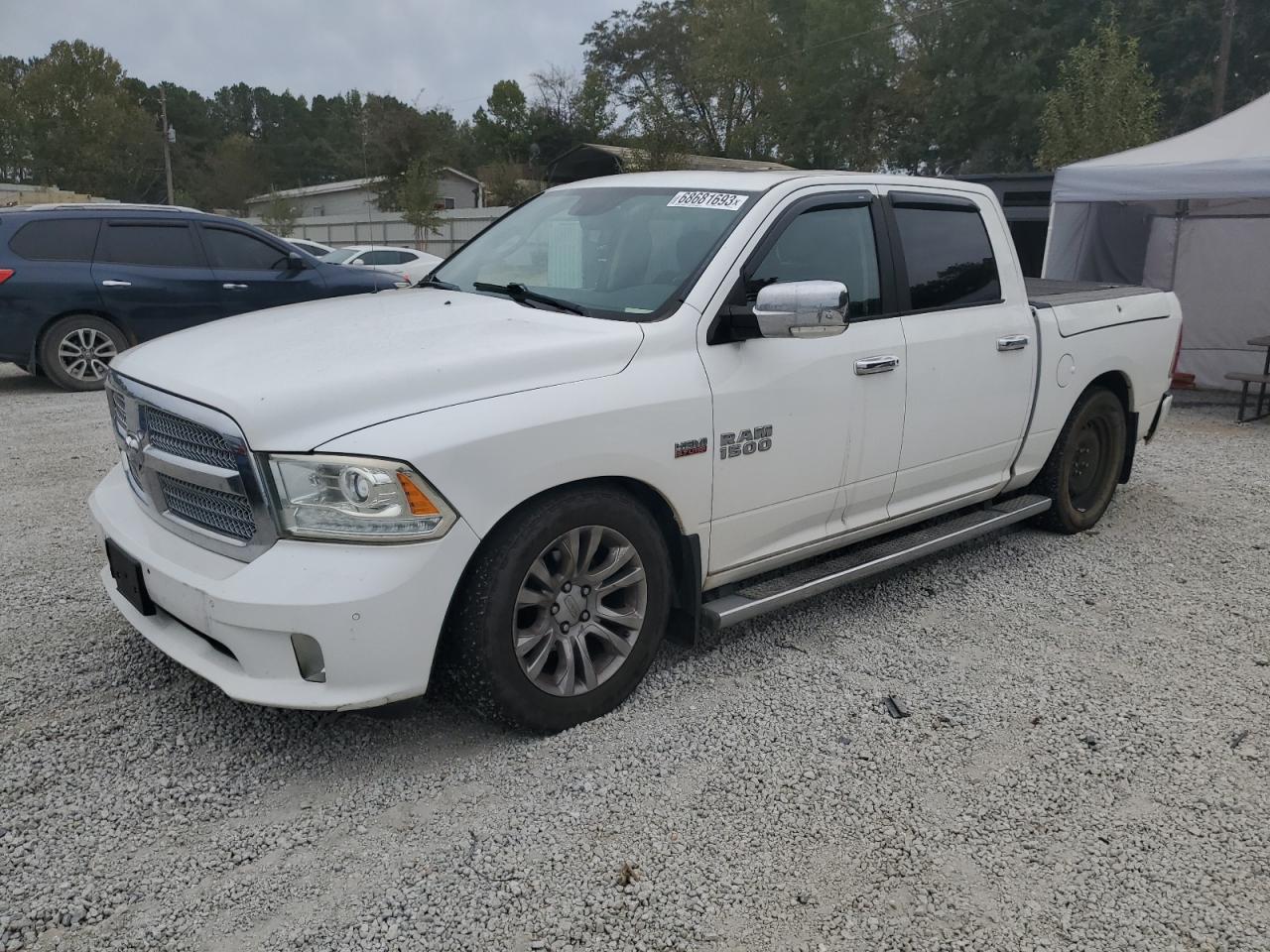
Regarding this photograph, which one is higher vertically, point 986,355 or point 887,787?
point 986,355

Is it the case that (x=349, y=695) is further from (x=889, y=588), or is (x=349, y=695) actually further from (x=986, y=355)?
(x=986, y=355)

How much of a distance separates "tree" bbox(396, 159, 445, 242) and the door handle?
33914 millimetres

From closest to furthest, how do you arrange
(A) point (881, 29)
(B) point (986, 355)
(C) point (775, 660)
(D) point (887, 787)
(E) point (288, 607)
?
(E) point (288, 607), (D) point (887, 787), (C) point (775, 660), (B) point (986, 355), (A) point (881, 29)

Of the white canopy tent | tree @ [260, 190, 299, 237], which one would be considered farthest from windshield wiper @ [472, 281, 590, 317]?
tree @ [260, 190, 299, 237]

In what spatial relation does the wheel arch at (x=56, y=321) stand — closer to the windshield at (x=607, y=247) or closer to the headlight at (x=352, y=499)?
the windshield at (x=607, y=247)

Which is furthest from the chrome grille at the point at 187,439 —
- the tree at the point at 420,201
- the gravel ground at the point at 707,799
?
the tree at the point at 420,201

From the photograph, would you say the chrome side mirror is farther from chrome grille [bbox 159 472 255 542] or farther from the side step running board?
chrome grille [bbox 159 472 255 542]

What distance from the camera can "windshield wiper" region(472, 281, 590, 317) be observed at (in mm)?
3666

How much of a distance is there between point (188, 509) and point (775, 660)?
220cm

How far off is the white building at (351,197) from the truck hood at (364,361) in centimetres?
4523

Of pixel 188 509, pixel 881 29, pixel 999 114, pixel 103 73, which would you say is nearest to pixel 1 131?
pixel 103 73

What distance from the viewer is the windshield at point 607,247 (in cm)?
369

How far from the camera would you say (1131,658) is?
4062 mm

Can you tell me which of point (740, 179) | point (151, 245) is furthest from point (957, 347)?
point (151, 245)
